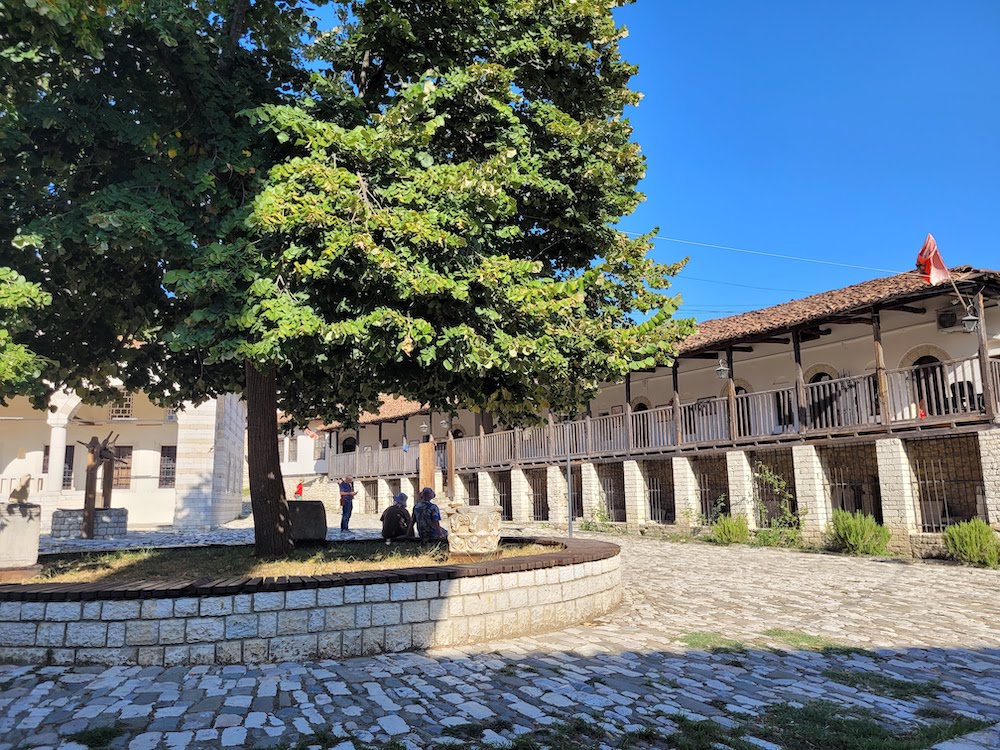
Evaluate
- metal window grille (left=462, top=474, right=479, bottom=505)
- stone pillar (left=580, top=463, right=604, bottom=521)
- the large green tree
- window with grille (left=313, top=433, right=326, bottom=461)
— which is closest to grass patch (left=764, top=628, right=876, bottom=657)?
the large green tree

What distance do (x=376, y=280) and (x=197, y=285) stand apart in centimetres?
154

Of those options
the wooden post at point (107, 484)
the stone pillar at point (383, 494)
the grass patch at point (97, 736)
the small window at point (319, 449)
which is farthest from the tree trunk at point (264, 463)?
the small window at point (319, 449)

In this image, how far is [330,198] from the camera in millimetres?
5672

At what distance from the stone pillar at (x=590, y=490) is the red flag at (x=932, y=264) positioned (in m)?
11.5

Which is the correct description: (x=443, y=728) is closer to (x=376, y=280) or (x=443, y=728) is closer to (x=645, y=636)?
(x=645, y=636)

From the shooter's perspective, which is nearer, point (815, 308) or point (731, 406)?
point (815, 308)

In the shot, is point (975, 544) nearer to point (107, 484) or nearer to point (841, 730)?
point (841, 730)

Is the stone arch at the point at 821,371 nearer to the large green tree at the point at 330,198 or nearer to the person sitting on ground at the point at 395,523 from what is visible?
the large green tree at the point at 330,198

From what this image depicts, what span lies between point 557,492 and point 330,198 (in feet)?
58.8

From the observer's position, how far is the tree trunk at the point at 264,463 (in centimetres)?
823

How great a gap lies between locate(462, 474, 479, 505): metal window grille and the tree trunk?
19.5 m

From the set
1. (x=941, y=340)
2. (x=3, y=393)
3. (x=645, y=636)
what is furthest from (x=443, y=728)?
(x=941, y=340)

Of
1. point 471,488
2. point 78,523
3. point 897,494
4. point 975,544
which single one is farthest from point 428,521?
point 471,488

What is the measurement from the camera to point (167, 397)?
955 centimetres
